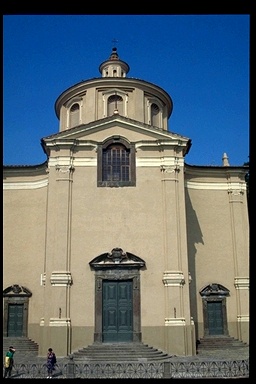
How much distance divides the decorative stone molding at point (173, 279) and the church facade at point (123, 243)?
51mm

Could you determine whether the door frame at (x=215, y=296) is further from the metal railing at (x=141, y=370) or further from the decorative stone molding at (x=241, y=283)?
the metal railing at (x=141, y=370)

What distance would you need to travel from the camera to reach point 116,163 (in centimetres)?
2434

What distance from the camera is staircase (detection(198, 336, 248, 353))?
2358 cm

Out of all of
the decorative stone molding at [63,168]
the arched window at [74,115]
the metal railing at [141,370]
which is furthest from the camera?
the arched window at [74,115]

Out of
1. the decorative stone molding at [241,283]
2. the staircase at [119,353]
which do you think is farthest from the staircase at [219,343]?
the staircase at [119,353]

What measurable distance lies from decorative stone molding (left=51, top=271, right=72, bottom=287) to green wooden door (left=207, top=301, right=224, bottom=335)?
8348 mm

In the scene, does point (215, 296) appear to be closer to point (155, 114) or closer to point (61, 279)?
point (61, 279)

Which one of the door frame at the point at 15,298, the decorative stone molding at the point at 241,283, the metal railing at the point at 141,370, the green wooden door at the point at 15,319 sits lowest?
the metal railing at the point at 141,370

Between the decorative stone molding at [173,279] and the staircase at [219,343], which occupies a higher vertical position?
the decorative stone molding at [173,279]

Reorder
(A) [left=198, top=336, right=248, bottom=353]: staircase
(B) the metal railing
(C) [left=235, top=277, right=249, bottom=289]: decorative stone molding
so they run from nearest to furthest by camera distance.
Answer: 1. (B) the metal railing
2. (A) [left=198, top=336, right=248, bottom=353]: staircase
3. (C) [left=235, top=277, right=249, bottom=289]: decorative stone molding

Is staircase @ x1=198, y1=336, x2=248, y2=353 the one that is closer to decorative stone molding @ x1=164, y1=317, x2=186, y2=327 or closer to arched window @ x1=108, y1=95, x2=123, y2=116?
decorative stone molding @ x1=164, y1=317, x2=186, y2=327

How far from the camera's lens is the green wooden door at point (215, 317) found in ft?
80.7

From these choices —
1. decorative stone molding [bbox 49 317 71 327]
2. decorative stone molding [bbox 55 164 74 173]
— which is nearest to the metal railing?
decorative stone molding [bbox 49 317 71 327]
